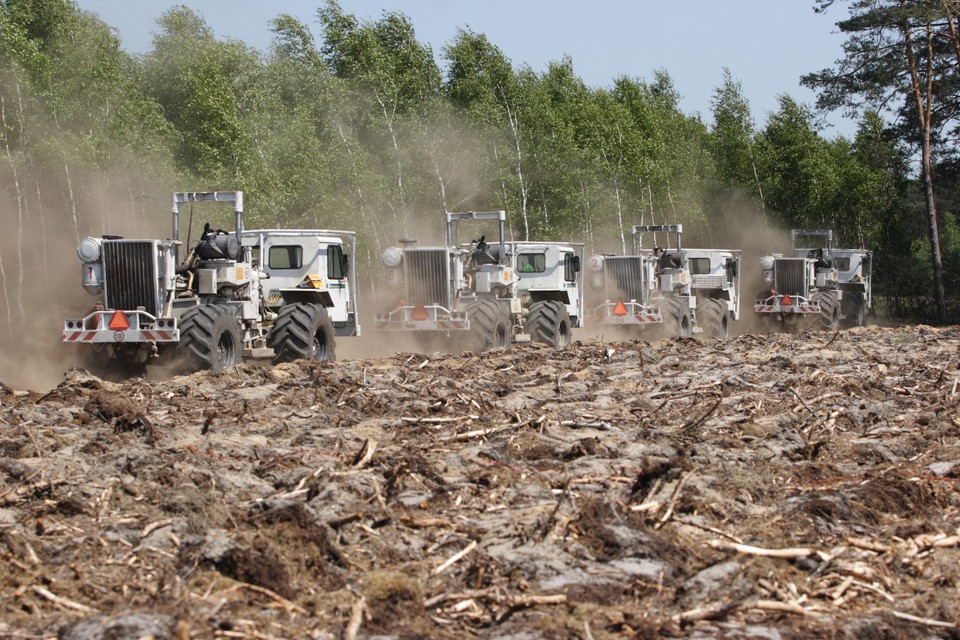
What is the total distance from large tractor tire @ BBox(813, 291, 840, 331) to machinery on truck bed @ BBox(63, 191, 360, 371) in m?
16.8

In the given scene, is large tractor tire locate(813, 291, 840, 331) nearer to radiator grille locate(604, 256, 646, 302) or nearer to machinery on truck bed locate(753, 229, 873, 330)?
machinery on truck bed locate(753, 229, 873, 330)

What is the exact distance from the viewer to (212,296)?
15820mm

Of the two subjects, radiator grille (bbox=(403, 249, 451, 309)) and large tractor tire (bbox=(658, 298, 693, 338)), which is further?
large tractor tire (bbox=(658, 298, 693, 338))

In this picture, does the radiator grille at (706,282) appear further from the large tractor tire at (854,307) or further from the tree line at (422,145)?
the tree line at (422,145)

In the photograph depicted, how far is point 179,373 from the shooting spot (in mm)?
14711

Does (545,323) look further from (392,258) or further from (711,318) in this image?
(711,318)

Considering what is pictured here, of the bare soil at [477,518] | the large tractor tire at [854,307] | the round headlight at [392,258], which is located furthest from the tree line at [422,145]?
the bare soil at [477,518]

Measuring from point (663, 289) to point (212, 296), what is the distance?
13.5 meters

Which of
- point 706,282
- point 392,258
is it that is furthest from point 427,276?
point 706,282

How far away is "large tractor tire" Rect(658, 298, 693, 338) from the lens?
25219mm

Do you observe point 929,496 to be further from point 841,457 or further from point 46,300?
point 46,300

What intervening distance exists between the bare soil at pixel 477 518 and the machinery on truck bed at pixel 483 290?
8.35m

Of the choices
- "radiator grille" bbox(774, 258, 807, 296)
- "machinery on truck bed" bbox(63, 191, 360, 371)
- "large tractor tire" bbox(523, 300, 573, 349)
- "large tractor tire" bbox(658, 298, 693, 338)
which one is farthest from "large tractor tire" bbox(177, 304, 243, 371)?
"radiator grille" bbox(774, 258, 807, 296)

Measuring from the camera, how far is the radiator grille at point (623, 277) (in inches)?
1026
